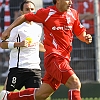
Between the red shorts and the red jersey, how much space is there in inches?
4.6

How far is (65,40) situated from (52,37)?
194 millimetres

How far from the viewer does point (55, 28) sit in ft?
25.0

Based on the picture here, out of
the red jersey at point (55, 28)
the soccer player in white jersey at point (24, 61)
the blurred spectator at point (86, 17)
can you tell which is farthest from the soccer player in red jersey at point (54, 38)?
the blurred spectator at point (86, 17)

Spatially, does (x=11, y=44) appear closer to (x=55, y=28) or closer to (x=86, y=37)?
(x=55, y=28)

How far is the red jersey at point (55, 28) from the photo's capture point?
7.58 metres

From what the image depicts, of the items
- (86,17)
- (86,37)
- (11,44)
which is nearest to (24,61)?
(11,44)

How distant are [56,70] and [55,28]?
2.10ft

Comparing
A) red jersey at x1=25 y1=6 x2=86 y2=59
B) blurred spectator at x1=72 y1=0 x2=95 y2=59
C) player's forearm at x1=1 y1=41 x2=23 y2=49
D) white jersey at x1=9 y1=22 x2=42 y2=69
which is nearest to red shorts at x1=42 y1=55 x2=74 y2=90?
red jersey at x1=25 y1=6 x2=86 y2=59

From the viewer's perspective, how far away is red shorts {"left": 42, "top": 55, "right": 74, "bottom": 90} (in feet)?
24.1

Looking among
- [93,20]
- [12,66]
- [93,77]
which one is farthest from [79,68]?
[12,66]

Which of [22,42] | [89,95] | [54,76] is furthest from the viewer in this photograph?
[89,95]

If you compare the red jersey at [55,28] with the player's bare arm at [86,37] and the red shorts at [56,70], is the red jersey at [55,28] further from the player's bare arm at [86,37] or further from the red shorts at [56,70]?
the player's bare arm at [86,37]

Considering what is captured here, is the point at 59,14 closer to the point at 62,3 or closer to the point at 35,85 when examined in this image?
the point at 62,3

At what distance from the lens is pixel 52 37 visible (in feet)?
25.0
